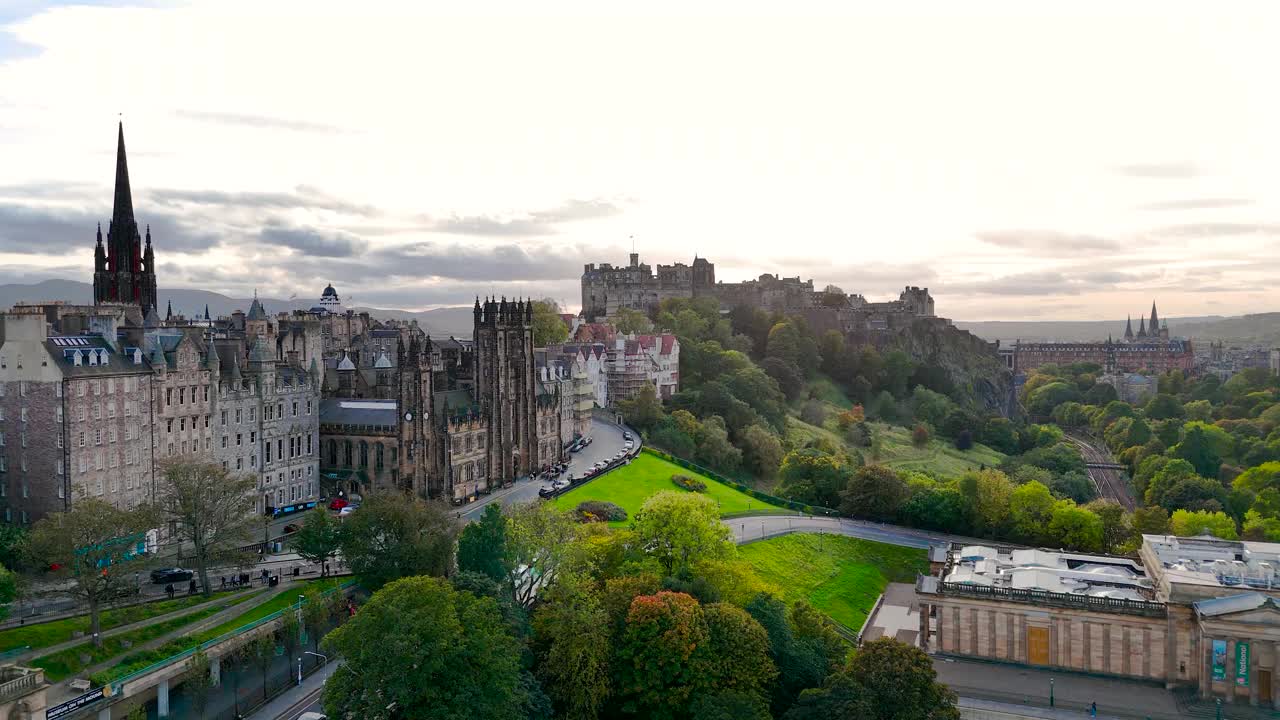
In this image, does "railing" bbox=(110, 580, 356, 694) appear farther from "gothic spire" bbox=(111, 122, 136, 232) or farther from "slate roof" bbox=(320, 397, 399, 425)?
"gothic spire" bbox=(111, 122, 136, 232)

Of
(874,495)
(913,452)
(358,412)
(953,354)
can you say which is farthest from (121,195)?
(953,354)

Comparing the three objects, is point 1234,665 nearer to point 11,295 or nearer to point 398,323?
point 398,323

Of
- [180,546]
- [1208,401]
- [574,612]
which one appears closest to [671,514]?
[574,612]

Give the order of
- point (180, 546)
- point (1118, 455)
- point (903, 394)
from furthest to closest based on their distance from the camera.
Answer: point (903, 394), point (1118, 455), point (180, 546)

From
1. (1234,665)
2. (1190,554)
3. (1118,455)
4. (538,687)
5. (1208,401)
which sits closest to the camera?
(538,687)

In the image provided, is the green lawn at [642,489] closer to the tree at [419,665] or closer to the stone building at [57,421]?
the stone building at [57,421]

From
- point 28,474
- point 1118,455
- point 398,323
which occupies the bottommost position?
point 1118,455

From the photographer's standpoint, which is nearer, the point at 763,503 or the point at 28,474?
the point at 28,474

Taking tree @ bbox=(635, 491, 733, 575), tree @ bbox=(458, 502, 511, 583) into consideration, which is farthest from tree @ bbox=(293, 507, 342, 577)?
tree @ bbox=(635, 491, 733, 575)

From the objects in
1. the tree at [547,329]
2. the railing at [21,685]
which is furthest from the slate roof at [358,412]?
the tree at [547,329]

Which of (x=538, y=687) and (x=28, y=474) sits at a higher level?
(x=28, y=474)
